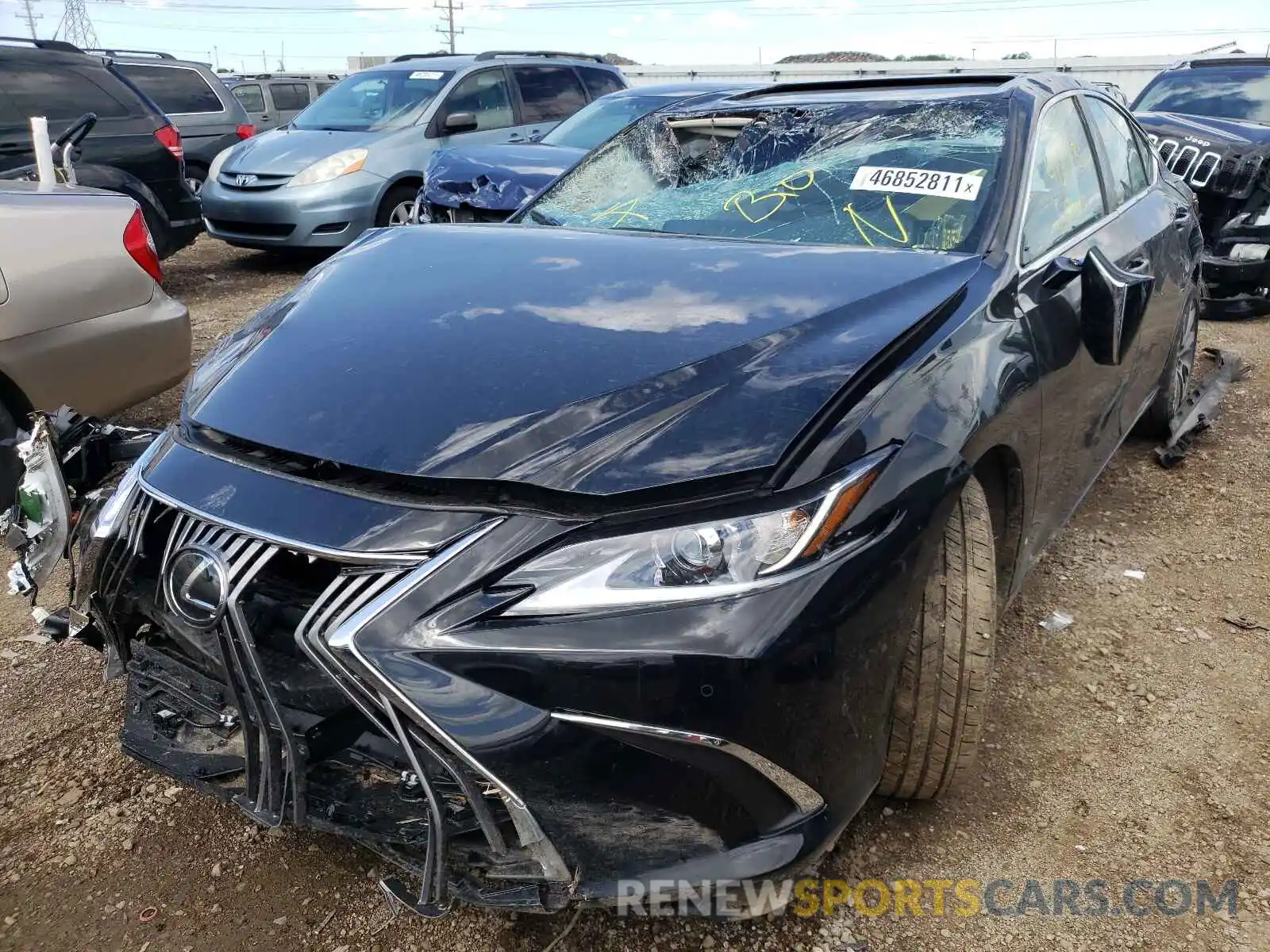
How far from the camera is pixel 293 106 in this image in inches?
708

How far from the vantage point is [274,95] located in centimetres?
1759

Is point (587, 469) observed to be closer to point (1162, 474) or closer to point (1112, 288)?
point (1112, 288)

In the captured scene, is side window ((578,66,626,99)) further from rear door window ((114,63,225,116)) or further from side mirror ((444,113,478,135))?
rear door window ((114,63,225,116))

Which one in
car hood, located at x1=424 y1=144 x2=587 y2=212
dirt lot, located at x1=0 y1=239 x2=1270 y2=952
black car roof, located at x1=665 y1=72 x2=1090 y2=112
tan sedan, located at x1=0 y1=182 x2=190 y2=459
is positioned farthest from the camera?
car hood, located at x1=424 y1=144 x2=587 y2=212

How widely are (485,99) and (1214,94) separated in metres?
6.19

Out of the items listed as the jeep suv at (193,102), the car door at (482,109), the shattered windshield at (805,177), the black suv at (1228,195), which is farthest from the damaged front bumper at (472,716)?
the jeep suv at (193,102)

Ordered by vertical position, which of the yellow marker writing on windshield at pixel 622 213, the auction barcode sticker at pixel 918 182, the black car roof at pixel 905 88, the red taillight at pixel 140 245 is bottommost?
the red taillight at pixel 140 245

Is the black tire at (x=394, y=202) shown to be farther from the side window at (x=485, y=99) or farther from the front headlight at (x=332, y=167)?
the side window at (x=485, y=99)

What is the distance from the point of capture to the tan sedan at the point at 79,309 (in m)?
3.37

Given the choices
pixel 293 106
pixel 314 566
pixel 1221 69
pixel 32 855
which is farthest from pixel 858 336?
pixel 293 106

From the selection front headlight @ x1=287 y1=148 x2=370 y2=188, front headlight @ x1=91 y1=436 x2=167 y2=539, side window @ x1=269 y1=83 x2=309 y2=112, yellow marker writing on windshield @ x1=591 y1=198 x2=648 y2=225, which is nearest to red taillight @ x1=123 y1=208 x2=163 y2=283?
yellow marker writing on windshield @ x1=591 y1=198 x2=648 y2=225

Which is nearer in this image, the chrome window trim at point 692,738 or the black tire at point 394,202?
the chrome window trim at point 692,738

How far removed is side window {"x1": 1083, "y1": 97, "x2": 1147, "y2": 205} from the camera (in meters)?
3.31

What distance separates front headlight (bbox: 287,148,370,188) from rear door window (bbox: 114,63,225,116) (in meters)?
3.78
